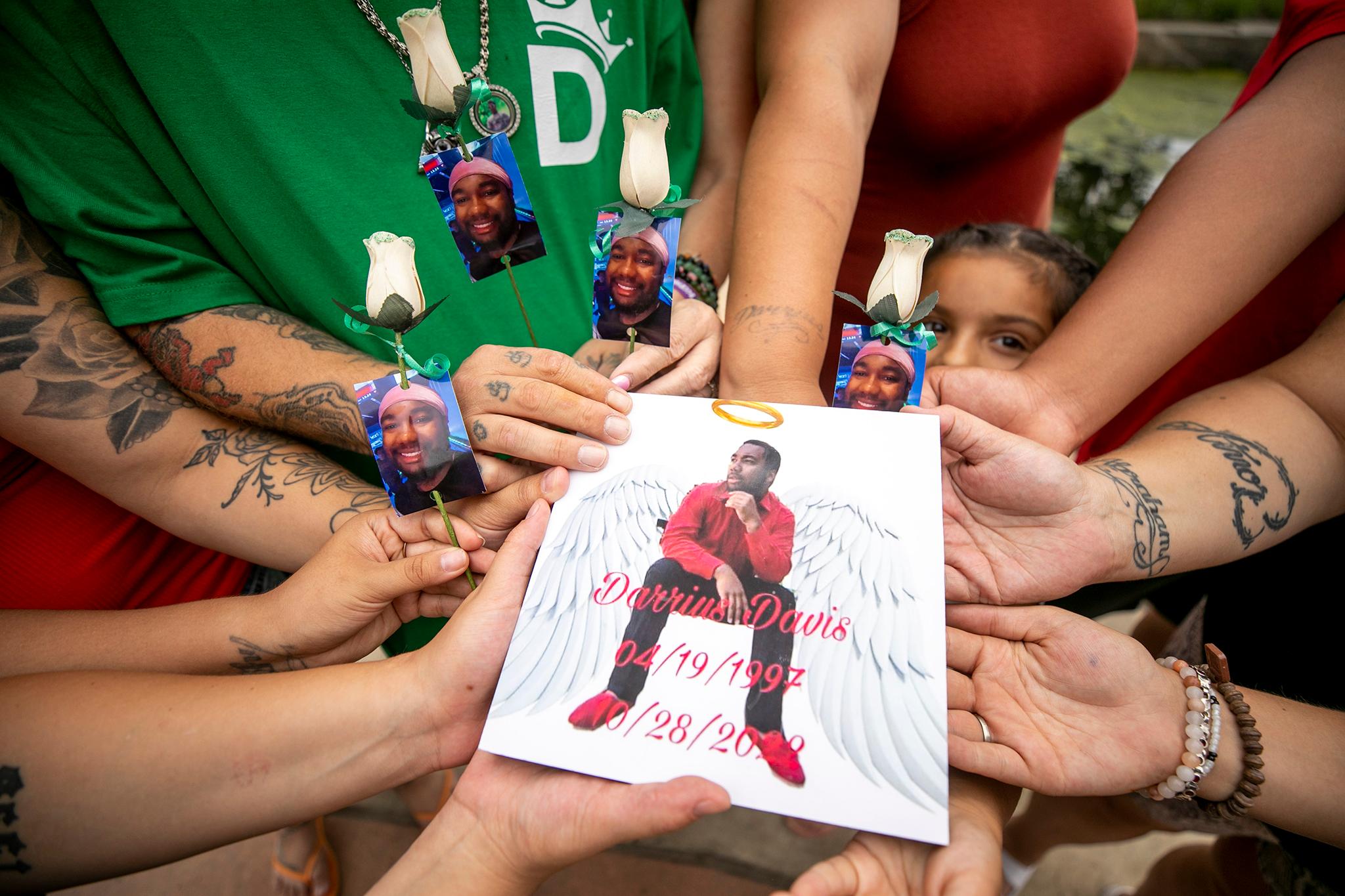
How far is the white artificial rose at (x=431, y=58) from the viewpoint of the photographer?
2.19 ft

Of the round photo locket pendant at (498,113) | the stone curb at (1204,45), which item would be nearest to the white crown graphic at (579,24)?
the round photo locket pendant at (498,113)

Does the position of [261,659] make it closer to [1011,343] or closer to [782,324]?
[782,324]

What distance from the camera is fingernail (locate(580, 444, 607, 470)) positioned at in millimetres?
815

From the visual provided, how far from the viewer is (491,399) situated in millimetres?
845

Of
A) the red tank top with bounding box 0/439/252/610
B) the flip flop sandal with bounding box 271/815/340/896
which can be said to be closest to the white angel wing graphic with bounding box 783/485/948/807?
the red tank top with bounding box 0/439/252/610

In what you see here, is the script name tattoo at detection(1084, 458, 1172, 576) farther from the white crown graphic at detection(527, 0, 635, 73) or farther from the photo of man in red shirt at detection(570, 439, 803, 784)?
the white crown graphic at detection(527, 0, 635, 73)

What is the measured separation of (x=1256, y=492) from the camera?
91 cm

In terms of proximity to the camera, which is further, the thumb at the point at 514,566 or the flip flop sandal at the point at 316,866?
the flip flop sandal at the point at 316,866

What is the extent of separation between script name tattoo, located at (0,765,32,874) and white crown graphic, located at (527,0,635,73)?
1.13 metres

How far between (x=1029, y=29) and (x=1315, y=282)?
62cm

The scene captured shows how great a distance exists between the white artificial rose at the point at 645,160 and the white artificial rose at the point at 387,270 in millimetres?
252

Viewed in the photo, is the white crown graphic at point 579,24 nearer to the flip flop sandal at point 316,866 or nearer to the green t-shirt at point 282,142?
the green t-shirt at point 282,142

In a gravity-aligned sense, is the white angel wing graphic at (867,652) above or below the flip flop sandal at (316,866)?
above

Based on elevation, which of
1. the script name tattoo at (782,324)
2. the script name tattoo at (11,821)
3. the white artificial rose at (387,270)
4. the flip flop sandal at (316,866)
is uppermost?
the white artificial rose at (387,270)
